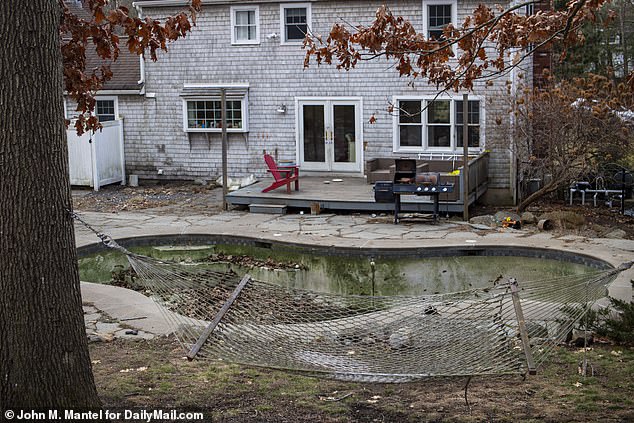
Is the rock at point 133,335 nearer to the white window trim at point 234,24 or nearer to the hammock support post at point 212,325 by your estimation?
the hammock support post at point 212,325

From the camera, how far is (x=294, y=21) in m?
21.6

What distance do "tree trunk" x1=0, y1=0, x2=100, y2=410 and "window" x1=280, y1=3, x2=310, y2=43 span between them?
53.3 feet

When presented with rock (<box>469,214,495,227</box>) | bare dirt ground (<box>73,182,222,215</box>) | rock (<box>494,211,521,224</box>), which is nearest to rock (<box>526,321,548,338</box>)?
rock (<box>469,214,495,227</box>)

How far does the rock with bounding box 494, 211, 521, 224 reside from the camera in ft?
56.9

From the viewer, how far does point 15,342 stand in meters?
5.54

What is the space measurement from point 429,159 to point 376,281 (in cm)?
711

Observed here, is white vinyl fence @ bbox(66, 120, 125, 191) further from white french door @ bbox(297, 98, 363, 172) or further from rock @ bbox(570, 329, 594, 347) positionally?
rock @ bbox(570, 329, 594, 347)

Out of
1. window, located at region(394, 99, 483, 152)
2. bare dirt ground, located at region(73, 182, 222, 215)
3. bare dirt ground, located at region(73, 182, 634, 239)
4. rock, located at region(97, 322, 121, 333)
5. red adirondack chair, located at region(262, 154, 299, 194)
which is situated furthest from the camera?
window, located at region(394, 99, 483, 152)

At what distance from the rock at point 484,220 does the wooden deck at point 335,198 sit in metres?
0.52

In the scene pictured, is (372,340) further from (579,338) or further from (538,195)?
(538,195)

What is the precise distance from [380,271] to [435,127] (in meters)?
7.27

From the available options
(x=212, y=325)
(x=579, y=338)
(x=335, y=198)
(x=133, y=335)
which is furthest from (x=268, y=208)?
(x=212, y=325)

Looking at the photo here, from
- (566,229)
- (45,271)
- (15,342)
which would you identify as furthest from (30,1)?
(566,229)

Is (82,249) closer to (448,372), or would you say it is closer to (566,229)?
(566,229)
